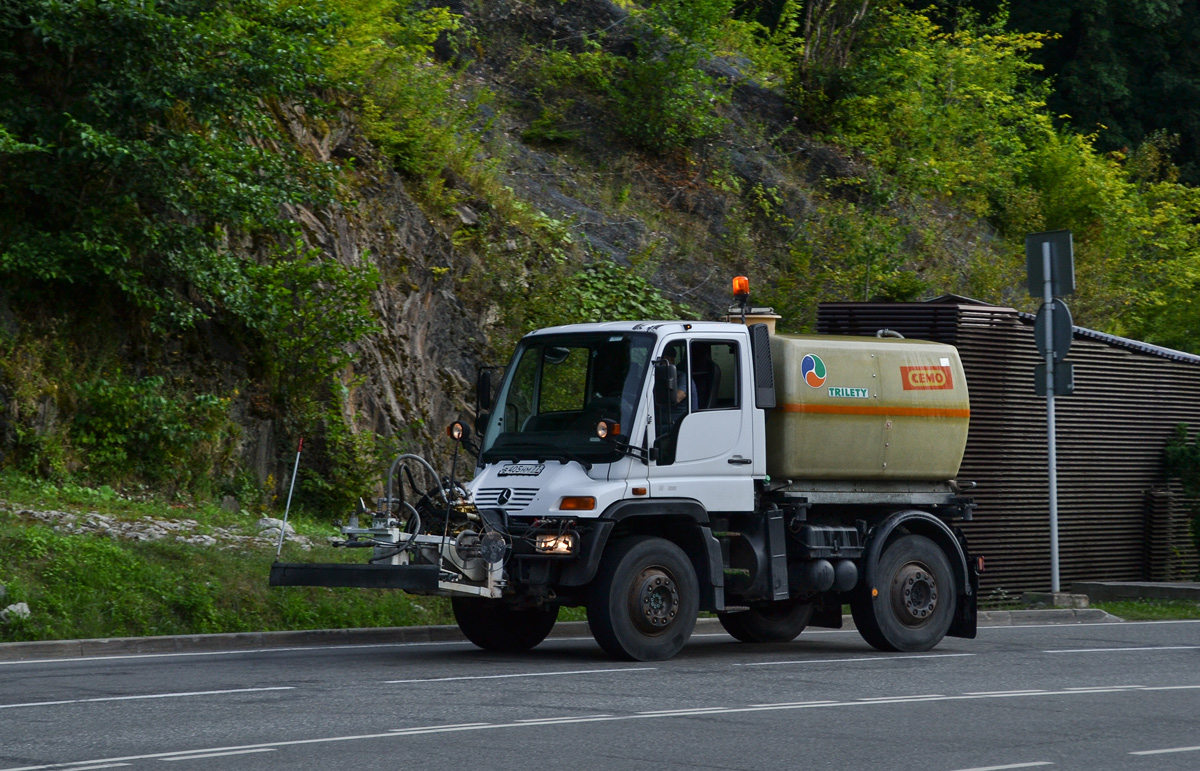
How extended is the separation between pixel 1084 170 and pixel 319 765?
31.1 meters

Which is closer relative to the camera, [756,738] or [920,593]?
[756,738]

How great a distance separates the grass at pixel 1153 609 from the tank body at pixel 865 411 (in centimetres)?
497

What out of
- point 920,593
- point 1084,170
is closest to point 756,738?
point 920,593

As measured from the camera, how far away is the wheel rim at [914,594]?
13609 millimetres

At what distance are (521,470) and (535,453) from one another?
189mm

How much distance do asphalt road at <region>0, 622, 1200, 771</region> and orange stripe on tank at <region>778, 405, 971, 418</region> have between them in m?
2.22

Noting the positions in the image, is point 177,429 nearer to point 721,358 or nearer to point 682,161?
point 721,358

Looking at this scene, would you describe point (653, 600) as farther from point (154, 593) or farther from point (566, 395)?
point (154, 593)

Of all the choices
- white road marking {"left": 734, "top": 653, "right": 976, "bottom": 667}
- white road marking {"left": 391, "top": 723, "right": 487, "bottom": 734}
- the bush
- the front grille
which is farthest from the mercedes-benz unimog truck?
the bush

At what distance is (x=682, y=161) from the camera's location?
3055cm

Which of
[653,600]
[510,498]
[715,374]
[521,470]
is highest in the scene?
[715,374]

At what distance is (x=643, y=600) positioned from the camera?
12.0 m

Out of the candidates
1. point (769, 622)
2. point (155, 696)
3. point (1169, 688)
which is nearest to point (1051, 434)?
Result: point (769, 622)

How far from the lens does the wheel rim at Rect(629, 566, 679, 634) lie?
39.2ft
